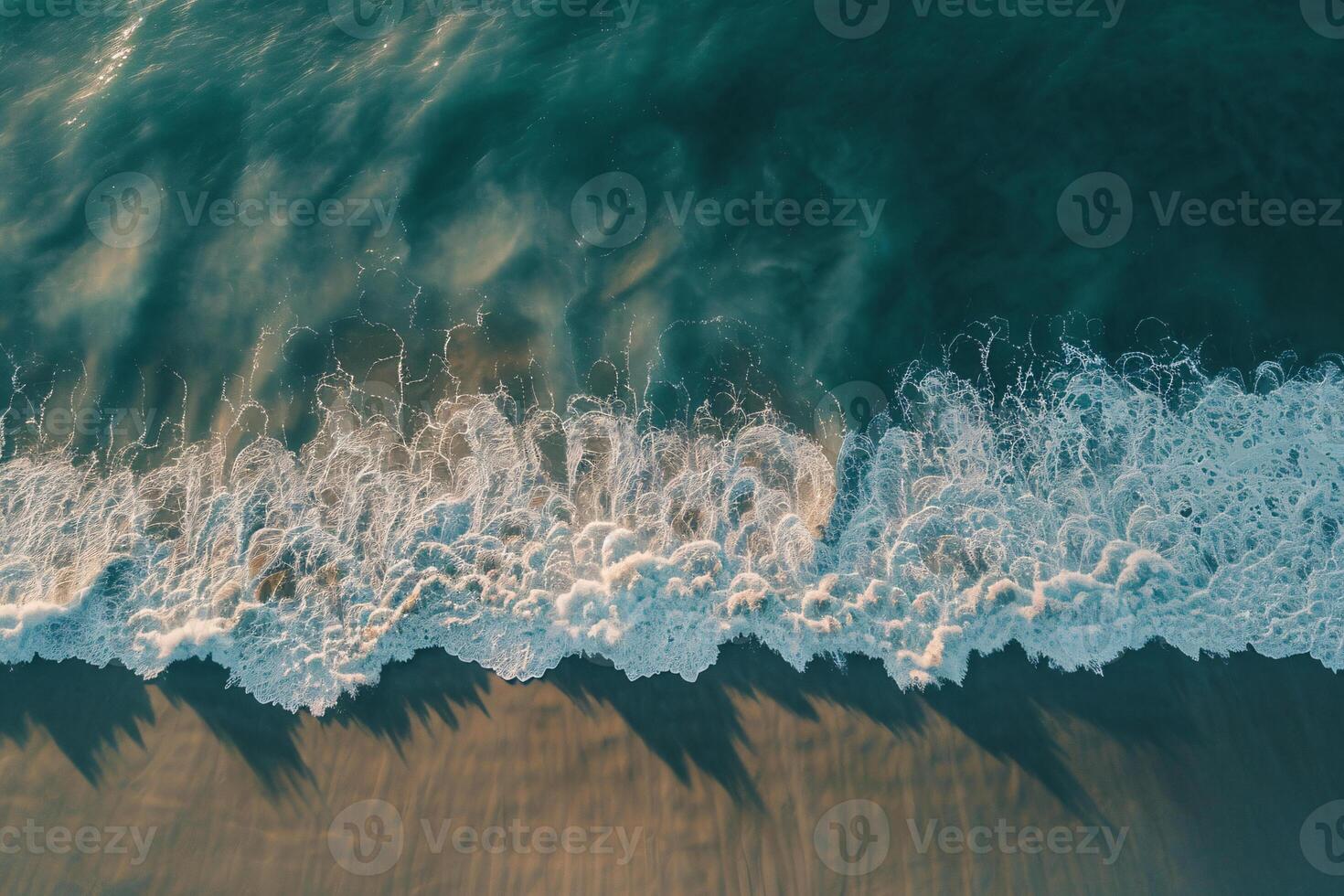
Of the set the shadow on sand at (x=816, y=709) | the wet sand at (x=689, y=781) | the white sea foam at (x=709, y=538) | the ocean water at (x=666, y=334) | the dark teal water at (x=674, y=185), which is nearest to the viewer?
the wet sand at (x=689, y=781)

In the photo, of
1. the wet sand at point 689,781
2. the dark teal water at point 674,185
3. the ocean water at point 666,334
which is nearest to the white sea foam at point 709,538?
the ocean water at point 666,334

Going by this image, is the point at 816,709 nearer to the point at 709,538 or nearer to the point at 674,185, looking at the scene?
the point at 709,538

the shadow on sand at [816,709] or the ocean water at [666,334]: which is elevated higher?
the ocean water at [666,334]

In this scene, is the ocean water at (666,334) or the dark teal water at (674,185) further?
the dark teal water at (674,185)

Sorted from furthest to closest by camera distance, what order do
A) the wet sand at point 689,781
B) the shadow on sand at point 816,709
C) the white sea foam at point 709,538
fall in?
the white sea foam at point 709,538
the shadow on sand at point 816,709
the wet sand at point 689,781

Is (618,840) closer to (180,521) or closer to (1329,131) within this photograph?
(180,521)

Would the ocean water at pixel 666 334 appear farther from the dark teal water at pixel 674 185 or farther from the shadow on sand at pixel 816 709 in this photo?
the shadow on sand at pixel 816 709
